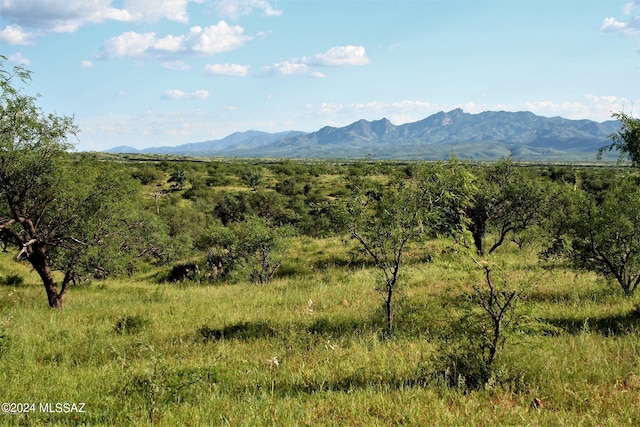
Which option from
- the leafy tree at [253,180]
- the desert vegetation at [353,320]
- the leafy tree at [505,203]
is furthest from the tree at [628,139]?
the leafy tree at [253,180]

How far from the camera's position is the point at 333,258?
25516 millimetres

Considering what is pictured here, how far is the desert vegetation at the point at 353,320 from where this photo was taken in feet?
18.8

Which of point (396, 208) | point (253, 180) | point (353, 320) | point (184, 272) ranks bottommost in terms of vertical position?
point (184, 272)

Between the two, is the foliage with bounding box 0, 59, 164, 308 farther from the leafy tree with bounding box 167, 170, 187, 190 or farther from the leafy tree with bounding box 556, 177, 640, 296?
the leafy tree with bounding box 167, 170, 187, 190

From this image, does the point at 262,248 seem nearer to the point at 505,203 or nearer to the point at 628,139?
the point at 505,203

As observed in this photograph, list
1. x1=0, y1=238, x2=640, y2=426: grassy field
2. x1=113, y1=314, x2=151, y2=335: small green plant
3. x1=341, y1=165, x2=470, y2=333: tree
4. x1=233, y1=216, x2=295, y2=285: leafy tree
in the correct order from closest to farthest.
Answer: x1=0, y1=238, x2=640, y2=426: grassy field < x1=341, y1=165, x2=470, y2=333: tree < x1=113, y1=314, x2=151, y2=335: small green plant < x1=233, y1=216, x2=295, y2=285: leafy tree

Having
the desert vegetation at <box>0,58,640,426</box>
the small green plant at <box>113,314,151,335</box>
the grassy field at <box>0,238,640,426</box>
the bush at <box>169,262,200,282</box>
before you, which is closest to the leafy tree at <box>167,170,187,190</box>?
the bush at <box>169,262,200,282</box>

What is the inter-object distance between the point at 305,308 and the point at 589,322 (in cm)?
779

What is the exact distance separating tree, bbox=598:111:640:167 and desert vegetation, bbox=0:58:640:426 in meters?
1.70

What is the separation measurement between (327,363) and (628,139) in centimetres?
937

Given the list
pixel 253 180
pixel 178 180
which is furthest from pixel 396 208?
pixel 178 180

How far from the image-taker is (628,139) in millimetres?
10234

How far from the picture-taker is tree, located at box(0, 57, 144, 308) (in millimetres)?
12234

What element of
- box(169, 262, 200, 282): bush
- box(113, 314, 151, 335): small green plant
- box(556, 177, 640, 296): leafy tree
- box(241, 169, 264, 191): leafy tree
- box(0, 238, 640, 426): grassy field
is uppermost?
box(241, 169, 264, 191): leafy tree
